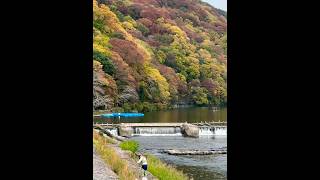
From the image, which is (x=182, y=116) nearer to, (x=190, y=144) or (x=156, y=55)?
(x=156, y=55)

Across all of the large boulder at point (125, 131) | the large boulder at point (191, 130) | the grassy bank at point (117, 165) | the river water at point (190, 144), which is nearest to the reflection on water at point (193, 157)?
the river water at point (190, 144)

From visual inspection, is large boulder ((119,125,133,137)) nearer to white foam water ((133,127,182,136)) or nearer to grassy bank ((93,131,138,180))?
white foam water ((133,127,182,136))

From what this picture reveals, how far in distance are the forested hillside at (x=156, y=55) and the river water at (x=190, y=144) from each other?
161cm

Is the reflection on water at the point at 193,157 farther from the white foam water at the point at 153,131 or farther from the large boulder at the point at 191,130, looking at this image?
the white foam water at the point at 153,131

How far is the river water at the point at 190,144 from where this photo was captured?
66.1 feet

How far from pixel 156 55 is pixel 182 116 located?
27.0 feet

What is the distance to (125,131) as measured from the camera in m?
31.3

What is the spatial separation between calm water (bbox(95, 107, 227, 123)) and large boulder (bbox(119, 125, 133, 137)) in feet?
17.4

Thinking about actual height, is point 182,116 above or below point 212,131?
above

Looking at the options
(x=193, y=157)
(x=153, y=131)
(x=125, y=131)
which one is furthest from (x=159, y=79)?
(x=193, y=157)

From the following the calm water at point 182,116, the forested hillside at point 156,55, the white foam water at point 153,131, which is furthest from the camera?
the forested hillside at point 156,55
